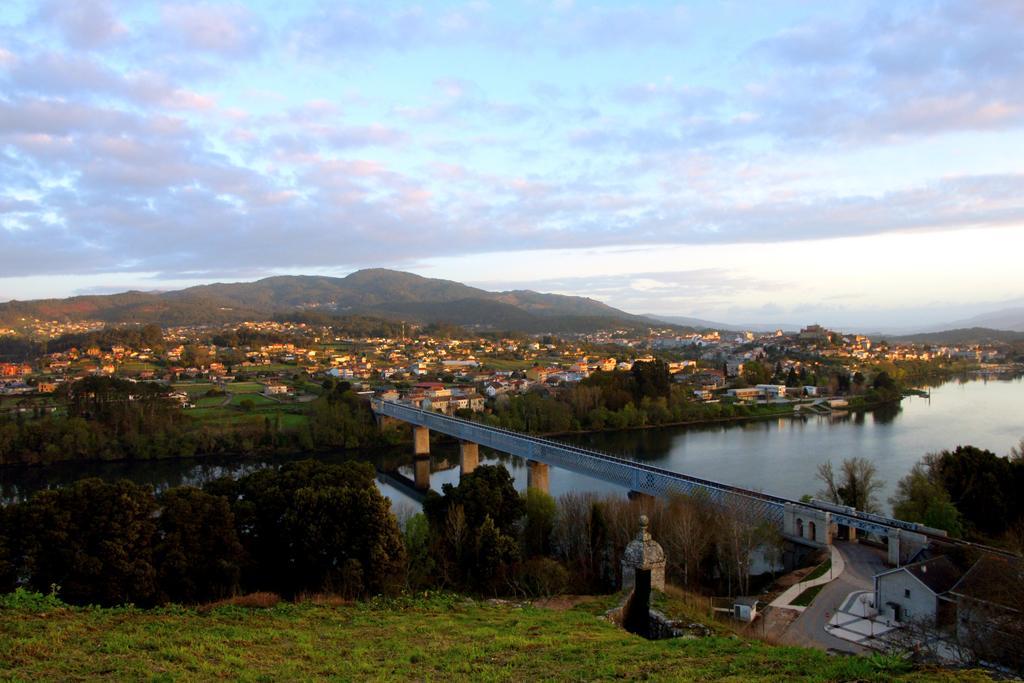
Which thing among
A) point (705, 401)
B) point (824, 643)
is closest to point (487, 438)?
point (824, 643)

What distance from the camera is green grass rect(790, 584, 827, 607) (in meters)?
8.54

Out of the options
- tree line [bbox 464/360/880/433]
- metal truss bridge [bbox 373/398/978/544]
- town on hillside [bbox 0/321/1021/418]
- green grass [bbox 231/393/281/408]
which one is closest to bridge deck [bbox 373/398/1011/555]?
metal truss bridge [bbox 373/398/978/544]

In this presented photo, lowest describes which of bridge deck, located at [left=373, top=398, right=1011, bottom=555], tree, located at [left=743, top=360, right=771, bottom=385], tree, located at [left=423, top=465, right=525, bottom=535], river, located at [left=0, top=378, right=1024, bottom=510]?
river, located at [left=0, top=378, right=1024, bottom=510]

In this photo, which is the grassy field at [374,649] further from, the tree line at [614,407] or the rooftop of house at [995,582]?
the tree line at [614,407]

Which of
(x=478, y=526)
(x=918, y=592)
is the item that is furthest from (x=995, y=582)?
(x=478, y=526)

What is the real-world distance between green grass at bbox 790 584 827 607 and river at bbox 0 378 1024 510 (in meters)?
6.91

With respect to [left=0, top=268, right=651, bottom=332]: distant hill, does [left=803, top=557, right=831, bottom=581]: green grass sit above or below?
below

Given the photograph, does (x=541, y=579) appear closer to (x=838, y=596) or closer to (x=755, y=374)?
(x=838, y=596)

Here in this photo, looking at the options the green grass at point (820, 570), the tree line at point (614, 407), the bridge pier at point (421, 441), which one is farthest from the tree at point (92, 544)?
the tree line at point (614, 407)

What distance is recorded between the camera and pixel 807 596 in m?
8.80

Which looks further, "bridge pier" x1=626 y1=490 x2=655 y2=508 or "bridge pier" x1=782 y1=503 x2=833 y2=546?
"bridge pier" x1=626 y1=490 x2=655 y2=508

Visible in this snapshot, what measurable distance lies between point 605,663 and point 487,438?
16.9 m

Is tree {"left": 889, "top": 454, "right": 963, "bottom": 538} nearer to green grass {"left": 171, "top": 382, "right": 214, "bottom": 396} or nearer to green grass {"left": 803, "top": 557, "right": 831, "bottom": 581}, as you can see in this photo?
green grass {"left": 803, "top": 557, "right": 831, "bottom": 581}

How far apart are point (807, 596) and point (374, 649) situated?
21.4 ft
